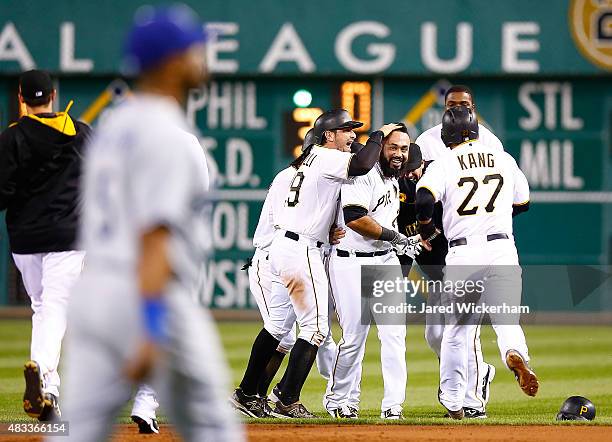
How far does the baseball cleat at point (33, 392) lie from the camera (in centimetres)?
700

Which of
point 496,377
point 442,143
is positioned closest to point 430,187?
point 442,143

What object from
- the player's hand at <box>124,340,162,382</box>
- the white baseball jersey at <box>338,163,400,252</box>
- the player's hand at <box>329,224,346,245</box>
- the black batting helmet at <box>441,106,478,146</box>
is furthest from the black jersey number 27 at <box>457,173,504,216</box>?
the player's hand at <box>124,340,162,382</box>

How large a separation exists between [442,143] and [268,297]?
6.88 ft

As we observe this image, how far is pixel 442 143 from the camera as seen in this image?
10.1 m

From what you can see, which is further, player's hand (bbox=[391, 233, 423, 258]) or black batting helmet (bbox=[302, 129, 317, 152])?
black batting helmet (bbox=[302, 129, 317, 152])

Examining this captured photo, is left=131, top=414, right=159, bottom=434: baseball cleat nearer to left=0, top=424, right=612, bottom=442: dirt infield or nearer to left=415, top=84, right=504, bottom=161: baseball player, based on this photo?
left=0, top=424, right=612, bottom=442: dirt infield

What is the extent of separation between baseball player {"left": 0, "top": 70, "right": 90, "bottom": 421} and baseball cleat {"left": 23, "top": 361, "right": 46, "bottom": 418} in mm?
211

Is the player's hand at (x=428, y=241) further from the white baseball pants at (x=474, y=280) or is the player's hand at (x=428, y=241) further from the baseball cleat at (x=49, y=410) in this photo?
the baseball cleat at (x=49, y=410)

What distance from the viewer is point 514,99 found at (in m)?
17.3

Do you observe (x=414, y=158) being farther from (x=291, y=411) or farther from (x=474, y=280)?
(x=291, y=411)

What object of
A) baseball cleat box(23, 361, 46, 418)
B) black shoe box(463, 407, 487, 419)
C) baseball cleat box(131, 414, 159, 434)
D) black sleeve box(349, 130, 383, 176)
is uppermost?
black sleeve box(349, 130, 383, 176)

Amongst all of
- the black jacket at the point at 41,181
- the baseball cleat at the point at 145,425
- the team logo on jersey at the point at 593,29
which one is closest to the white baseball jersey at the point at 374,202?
the black jacket at the point at 41,181

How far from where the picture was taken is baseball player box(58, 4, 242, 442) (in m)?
3.62

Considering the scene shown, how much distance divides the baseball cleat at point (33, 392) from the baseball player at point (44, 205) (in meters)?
0.21
